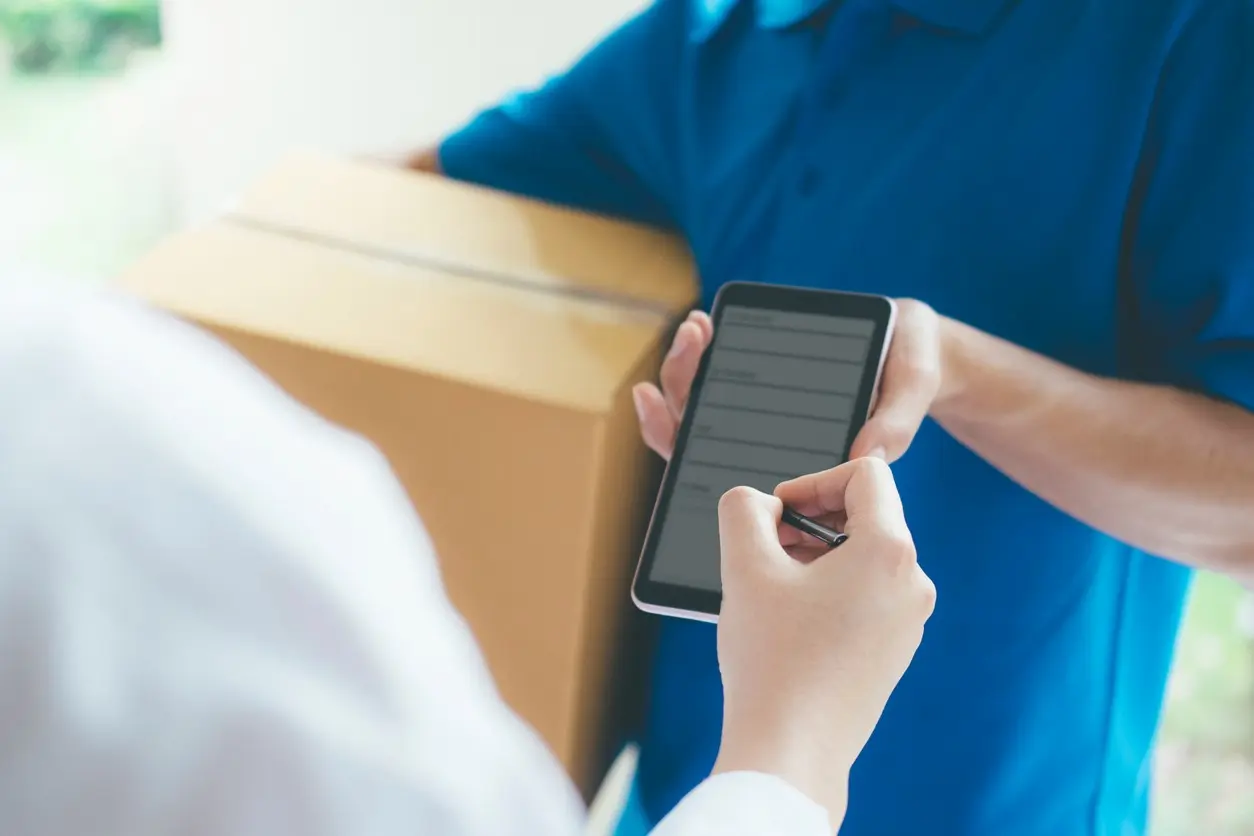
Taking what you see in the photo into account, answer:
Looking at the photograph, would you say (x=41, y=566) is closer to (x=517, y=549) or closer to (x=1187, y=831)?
(x=517, y=549)

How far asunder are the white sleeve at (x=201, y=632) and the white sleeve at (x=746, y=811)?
9 centimetres

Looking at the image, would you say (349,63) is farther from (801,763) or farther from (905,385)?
(801,763)

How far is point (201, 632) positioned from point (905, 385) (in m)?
0.42

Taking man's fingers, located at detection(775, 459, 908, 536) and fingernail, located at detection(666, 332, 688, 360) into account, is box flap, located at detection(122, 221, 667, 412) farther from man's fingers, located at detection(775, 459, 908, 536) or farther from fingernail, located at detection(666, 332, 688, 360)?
man's fingers, located at detection(775, 459, 908, 536)

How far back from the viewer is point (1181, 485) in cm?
53

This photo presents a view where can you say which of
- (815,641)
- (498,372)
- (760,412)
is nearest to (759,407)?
(760,412)

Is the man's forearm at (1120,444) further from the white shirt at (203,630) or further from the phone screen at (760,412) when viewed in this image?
the white shirt at (203,630)

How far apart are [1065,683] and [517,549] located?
32 cm

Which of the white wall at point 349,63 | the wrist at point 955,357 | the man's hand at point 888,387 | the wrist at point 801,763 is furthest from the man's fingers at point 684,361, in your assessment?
the white wall at point 349,63

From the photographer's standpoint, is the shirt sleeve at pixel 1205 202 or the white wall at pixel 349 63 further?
the white wall at pixel 349 63

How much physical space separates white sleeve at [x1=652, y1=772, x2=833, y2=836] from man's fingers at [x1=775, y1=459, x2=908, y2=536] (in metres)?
0.10

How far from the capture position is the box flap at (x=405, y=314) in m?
0.61

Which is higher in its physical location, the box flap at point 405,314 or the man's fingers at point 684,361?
the man's fingers at point 684,361

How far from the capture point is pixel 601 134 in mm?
767
